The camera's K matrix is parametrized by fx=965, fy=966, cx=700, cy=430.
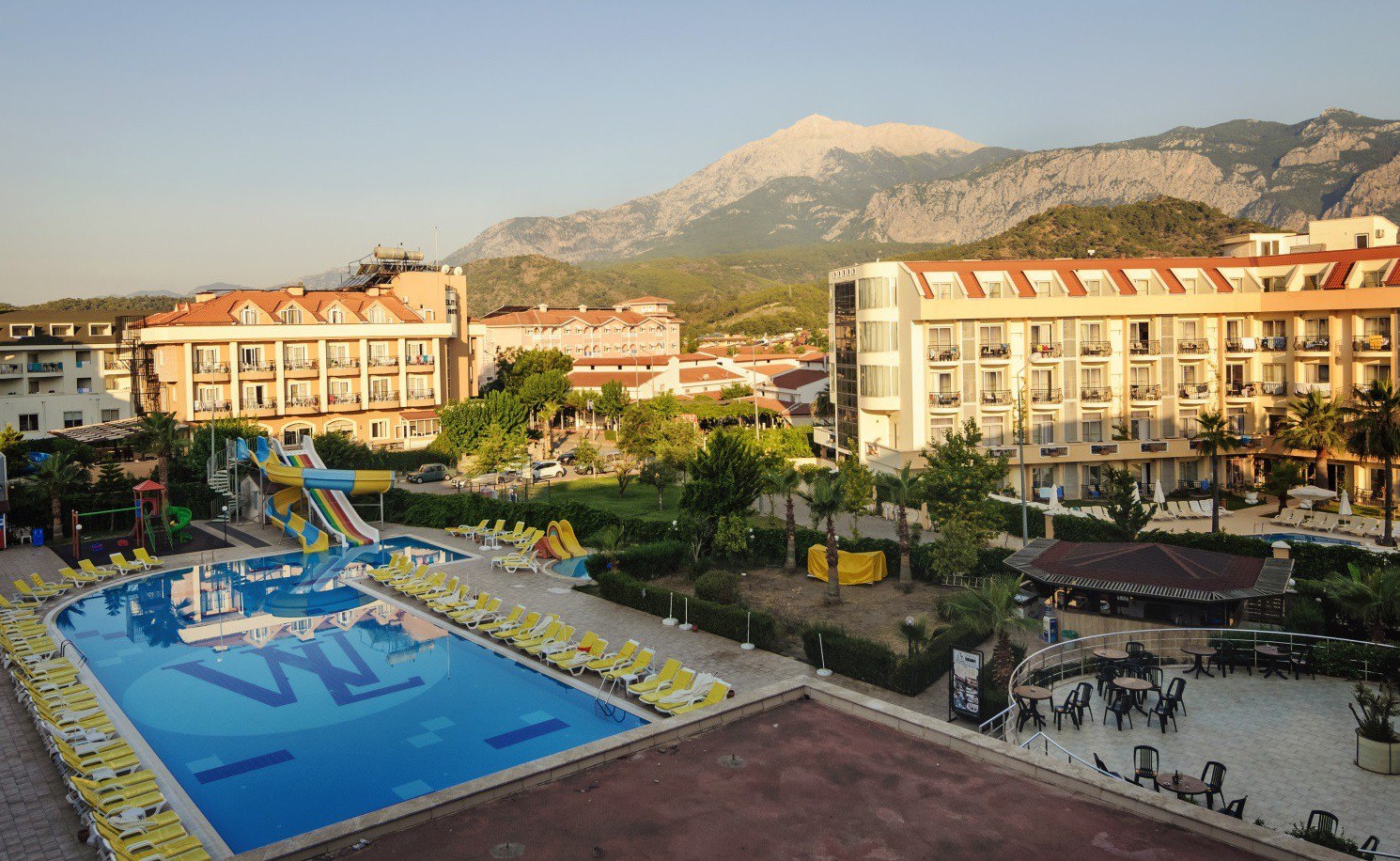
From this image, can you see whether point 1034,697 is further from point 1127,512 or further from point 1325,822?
point 1127,512

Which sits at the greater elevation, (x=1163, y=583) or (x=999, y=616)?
(x=999, y=616)

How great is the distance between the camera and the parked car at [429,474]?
2222 inches

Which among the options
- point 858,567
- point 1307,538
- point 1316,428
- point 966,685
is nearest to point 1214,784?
point 966,685

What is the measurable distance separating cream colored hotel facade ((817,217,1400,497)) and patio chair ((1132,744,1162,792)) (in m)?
31.3

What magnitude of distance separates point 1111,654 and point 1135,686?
2.34 m

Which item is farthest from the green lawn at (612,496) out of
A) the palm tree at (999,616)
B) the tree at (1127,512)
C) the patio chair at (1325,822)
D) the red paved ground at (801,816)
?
the patio chair at (1325,822)

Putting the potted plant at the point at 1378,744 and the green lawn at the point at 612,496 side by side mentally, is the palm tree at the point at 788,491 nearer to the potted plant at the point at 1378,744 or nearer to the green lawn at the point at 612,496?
the green lawn at the point at 612,496

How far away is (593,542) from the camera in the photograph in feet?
119

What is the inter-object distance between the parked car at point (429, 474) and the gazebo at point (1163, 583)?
39513 mm

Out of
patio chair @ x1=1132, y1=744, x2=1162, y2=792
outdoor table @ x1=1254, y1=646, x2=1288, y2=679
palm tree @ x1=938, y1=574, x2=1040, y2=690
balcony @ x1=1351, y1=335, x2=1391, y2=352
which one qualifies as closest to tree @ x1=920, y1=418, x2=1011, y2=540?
outdoor table @ x1=1254, y1=646, x2=1288, y2=679

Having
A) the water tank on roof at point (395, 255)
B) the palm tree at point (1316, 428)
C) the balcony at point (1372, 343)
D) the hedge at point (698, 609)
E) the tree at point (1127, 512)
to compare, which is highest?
the water tank on roof at point (395, 255)

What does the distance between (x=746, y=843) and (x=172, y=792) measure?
1225 centimetres

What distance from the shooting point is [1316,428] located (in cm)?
4341

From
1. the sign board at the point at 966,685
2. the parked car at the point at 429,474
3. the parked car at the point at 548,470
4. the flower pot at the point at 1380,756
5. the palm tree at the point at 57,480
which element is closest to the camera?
the flower pot at the point at 1380,756
